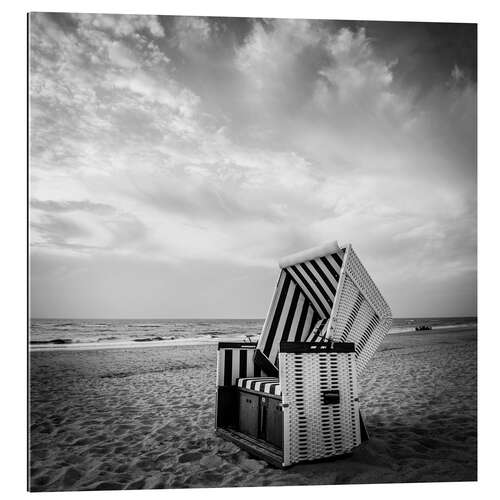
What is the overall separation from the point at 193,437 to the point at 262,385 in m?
0.90

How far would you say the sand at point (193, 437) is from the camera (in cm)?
308

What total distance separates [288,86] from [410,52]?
1050mm

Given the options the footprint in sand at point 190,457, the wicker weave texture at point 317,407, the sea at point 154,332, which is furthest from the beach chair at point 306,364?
the sea at point 154,332

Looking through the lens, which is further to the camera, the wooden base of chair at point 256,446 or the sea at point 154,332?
the sea at point 154,332

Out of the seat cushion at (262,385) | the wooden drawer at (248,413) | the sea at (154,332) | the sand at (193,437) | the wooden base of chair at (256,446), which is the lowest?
the sea at (154,332)

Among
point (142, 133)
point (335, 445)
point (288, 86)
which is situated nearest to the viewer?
point (335, 445)

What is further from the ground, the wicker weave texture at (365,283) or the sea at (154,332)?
the wicker weave texture at (365,283)

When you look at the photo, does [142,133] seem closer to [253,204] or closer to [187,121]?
[187,121]

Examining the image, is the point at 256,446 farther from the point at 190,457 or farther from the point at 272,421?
the point at 190,457

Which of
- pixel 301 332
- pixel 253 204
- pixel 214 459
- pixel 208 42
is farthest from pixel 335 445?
pixel 208 42

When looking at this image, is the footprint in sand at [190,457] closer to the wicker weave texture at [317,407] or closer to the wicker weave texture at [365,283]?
the wicker weave texture at [317,407]

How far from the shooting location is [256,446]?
10.6 ft

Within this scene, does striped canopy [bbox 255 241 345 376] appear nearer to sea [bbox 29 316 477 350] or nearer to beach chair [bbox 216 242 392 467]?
beach chair [bbox 216 242 392 467]

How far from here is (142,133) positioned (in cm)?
465
